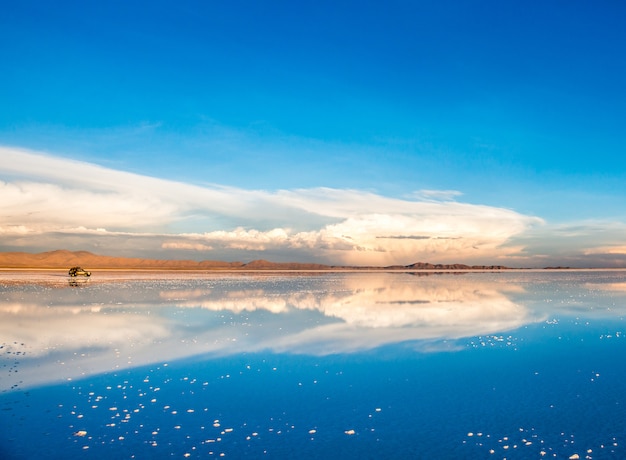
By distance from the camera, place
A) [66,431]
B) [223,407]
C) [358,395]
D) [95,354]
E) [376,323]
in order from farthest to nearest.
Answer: [376,323]
[95,354]
[358,395]
[223,407]
[66,431]

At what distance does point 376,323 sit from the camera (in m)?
24.2

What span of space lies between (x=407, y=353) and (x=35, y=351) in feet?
44.4

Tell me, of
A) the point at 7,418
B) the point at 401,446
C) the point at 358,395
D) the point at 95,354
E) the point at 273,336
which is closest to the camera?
the point at 401,446

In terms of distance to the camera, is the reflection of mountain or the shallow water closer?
the shallow water

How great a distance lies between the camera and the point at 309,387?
43.2ft

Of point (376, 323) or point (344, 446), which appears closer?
point (344, 446)

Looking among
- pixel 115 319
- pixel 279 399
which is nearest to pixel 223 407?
pixel 279 399

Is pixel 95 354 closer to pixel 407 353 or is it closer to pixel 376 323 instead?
pixel 407 353

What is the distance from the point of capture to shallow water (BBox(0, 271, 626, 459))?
930cm

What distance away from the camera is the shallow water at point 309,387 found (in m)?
9.30

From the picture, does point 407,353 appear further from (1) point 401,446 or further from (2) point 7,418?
(2) point 7,418

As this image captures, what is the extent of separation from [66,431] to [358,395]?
6.90 m

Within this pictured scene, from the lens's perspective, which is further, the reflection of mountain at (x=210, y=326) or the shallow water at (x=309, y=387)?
the reflection of mountain at (x=210, y=326)

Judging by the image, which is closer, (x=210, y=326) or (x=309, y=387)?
(x=309, y=387)
